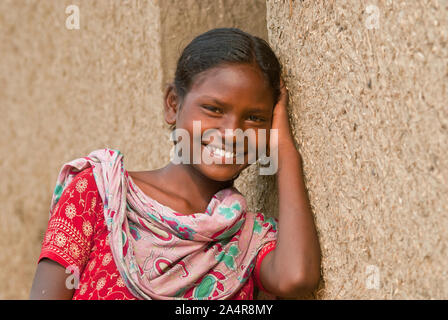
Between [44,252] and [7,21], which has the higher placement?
[7,21]

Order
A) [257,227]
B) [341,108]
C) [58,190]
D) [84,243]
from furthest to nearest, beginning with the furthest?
1. [257,227]
2. [58,190]
3. [84,243]
4. [341,108]

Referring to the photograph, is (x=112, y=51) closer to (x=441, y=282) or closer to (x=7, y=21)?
(x=7, y=21)

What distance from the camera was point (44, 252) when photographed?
5.63 ft

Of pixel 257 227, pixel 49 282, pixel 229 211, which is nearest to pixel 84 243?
pixel 49 282

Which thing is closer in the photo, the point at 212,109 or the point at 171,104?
the point at 212,109

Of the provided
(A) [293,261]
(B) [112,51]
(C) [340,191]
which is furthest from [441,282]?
(B) [112,51]

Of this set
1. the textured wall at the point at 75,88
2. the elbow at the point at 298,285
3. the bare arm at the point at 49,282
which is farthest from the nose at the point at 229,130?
the textured wall at the point at 75,88

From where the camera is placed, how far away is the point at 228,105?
5.98 feet

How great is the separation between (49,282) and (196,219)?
0.42m

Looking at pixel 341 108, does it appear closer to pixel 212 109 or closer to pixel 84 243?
pixel 212 109

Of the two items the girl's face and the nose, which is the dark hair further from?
the nose

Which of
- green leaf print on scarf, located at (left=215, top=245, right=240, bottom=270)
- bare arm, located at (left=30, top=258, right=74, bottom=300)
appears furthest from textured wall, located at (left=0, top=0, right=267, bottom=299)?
bare arm, located at (left=30, top=258, right=74, bottom=300)

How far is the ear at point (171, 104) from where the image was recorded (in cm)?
202

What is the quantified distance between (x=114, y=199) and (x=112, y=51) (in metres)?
1.39
